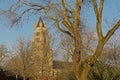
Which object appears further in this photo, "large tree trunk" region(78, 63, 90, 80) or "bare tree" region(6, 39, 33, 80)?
"bare tree" region(6, 39, 33, 80)

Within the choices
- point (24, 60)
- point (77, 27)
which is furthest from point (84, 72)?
point (24, 60)

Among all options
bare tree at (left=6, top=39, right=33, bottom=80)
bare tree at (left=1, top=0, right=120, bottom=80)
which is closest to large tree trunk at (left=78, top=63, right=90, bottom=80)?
bare tree at (left=1, top=0, right=120, bottom=80)

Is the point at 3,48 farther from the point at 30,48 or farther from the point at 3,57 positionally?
the point at 30,48

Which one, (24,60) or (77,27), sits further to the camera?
(24,60)

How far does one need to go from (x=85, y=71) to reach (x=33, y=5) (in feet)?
Result: 14.4

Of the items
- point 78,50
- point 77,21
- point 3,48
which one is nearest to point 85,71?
point 78,50

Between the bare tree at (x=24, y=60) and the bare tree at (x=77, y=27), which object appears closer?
the bare tree at (x=77, y=27)

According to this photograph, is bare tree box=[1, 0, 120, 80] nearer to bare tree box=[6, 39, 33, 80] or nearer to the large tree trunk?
the large tree trunk

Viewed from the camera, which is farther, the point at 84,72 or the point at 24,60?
the point at 24,60

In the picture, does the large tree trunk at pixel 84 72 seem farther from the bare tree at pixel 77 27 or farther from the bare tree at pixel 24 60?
the bare tree at pixel 24 60

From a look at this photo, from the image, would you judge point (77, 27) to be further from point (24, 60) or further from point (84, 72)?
point (24, 60)

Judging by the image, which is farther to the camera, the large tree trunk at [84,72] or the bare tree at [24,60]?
the bare tree at [24,60]

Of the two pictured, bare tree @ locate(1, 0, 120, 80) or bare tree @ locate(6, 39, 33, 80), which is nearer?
bare tree @ locate(1, 0, 120, 80)

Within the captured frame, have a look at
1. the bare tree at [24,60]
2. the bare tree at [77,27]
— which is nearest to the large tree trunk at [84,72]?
the bare tree at [77,27]
